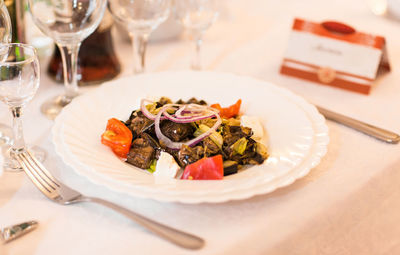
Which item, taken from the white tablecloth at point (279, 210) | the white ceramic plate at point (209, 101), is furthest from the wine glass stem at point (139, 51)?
the white tablecloth at point (279, 210)

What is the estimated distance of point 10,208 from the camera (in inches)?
35.1

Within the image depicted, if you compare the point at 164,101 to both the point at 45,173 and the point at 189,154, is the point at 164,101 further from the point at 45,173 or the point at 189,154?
the point at 45,173

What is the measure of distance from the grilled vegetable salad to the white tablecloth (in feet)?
0.28

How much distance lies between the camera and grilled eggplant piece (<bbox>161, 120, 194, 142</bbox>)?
1.03 m

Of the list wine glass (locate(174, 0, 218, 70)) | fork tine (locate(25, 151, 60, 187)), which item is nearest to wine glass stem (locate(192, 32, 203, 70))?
wine glass (locate(174, 0, 218, 70))

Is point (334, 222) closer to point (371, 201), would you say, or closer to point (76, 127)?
point (371, 201)

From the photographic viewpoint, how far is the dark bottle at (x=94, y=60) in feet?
4.73

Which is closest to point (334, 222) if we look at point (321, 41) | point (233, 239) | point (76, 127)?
point (233, 239)

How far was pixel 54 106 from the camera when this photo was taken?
1.29 meters

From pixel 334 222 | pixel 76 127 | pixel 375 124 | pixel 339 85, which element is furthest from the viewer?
pixel 339 85

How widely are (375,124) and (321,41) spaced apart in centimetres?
34

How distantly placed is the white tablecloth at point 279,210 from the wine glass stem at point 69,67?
9 cm

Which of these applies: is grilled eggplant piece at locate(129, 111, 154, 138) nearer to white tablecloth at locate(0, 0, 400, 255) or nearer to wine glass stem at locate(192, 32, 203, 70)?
white tablecloth at locate(0, 0, 400, 255)

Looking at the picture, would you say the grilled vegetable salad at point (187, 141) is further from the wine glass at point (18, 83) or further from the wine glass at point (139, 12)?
the wine glass at point (139, 12)
